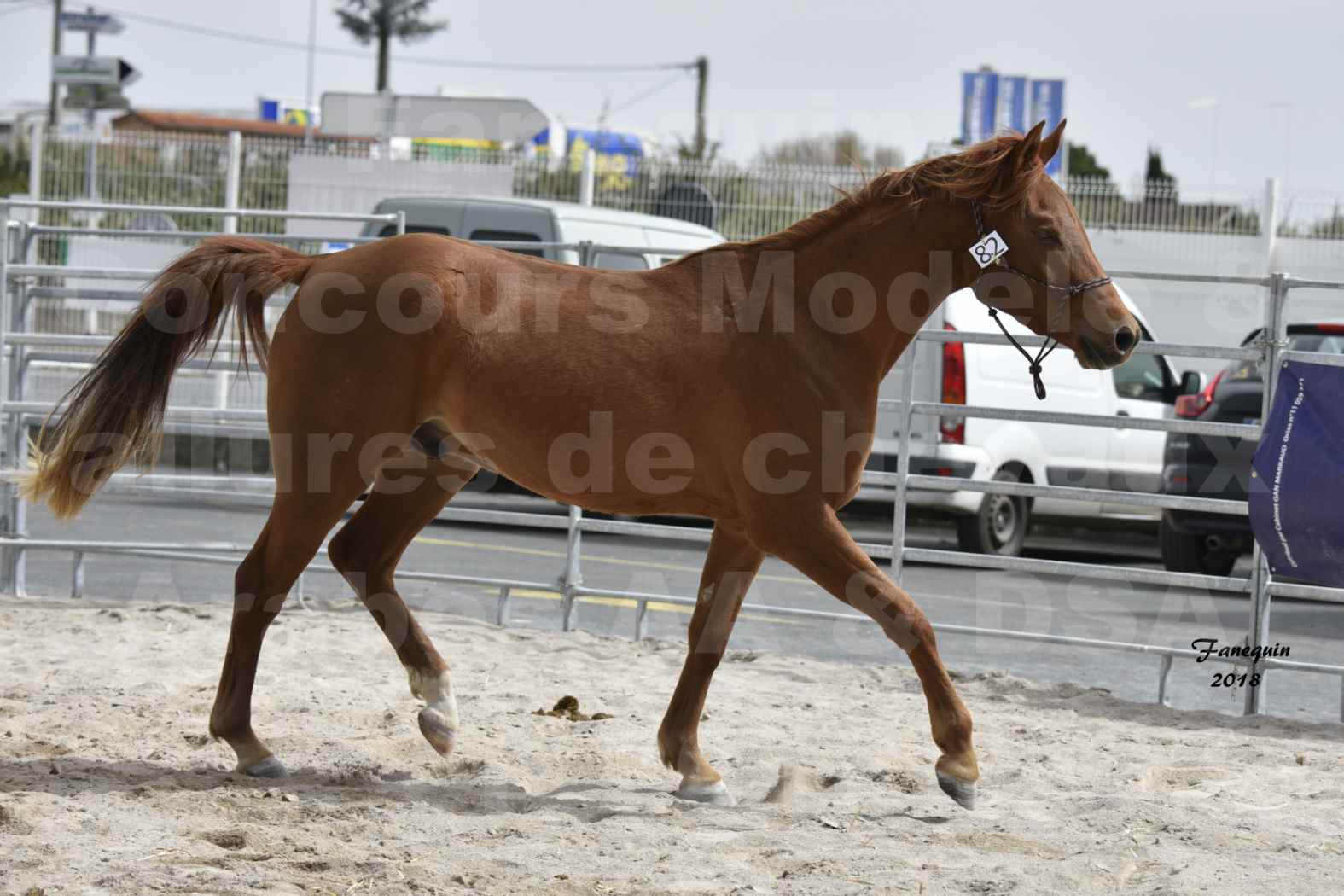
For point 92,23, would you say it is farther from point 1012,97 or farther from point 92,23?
point 1012,97

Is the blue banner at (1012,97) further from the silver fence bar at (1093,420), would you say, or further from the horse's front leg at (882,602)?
the horse's front leg at (882,602)

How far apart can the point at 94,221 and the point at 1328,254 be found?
44.9 ft

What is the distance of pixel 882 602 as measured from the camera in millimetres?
4176

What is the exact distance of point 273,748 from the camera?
4.83 metres

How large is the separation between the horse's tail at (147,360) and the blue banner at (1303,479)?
397 cm

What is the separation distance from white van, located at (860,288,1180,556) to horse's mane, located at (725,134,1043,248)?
4.78 meters

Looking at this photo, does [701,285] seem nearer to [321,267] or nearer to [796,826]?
[321,267]

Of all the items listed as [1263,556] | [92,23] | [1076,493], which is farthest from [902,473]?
[92,23]

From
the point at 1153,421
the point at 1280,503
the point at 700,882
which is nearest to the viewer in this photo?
the point at 700,882

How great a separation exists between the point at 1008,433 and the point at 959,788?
6.52 metres

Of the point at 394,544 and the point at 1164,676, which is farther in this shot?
the point at 1164,676

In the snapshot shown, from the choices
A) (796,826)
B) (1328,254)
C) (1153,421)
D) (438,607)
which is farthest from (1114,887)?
(1328,254)

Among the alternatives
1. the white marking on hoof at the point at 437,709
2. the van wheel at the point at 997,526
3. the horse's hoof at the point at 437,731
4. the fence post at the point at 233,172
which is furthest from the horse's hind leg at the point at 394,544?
the fence post at the point at 233,172

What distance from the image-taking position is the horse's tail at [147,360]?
479 centimetres
